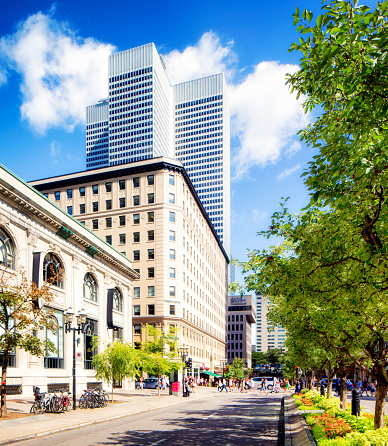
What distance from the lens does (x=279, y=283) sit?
12.1 metres

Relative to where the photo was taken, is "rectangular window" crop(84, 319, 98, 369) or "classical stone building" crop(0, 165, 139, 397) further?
"rectangular window" crop(84, 319, 98, 369)

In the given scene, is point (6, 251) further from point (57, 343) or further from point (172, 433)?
point (172, 433)

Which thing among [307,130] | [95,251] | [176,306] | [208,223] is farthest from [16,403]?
[208,223]

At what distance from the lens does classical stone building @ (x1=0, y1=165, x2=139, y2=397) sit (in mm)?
31312

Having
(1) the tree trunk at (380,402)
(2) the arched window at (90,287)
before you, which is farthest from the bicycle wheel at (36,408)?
(2) the arched window at (90,287)

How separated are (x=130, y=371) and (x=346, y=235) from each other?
83.3ft

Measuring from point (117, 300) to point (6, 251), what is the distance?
2404 centimetres

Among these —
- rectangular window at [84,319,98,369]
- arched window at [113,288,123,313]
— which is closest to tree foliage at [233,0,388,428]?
rectangular window at [84,319,98,369]

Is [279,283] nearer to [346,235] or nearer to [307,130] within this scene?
[346,235]

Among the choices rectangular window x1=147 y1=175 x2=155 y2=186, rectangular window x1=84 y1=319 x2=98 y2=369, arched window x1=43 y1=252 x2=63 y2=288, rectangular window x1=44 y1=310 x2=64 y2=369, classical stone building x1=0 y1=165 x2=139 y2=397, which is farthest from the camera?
rectangular window x1=147 y1=175 x2=155 y2=186

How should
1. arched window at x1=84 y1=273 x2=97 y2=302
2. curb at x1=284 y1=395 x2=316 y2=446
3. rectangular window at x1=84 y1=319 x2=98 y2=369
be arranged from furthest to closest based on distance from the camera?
arched window at x1=84 y1=273 x2=97 y2=302
rectangular window at x1=84 y1=319 x2=98 y2=369
curb at x1=284 y1=395 x2=316 y2=446

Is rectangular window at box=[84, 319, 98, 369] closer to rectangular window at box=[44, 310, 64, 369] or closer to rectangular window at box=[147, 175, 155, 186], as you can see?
rectangular window at box=[44, 310, 64, 369]

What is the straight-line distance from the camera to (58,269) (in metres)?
38.3

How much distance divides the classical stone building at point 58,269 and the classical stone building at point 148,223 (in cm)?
1763
